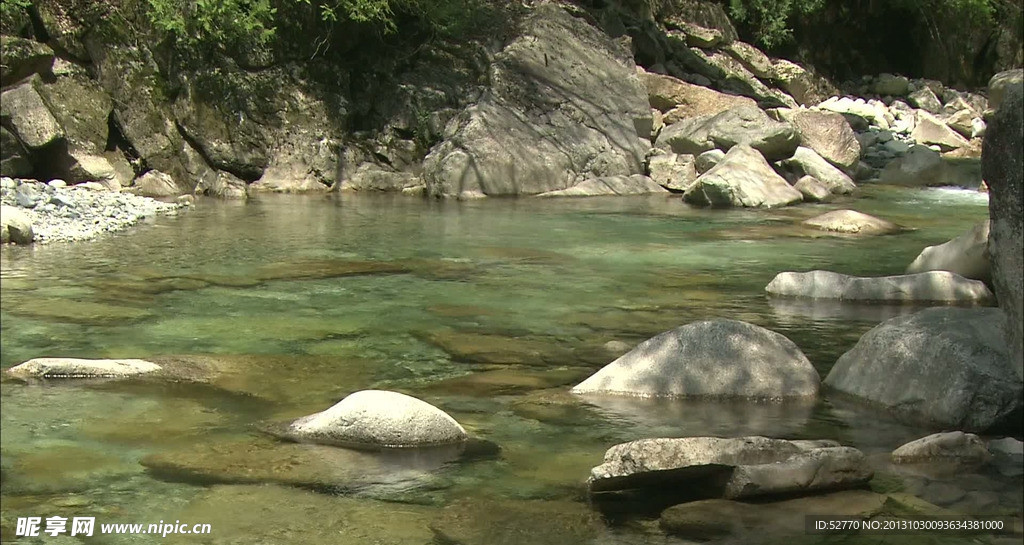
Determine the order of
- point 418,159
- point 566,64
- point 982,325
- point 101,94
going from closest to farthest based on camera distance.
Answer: point 982,325
point 101,94
point 418,159
point 566,64

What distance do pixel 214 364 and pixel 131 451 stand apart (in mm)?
1300

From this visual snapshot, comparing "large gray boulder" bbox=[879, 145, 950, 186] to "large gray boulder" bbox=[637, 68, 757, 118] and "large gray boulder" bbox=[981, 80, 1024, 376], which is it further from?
"large gray boulder" bbox=[981, 80, 1024, 376]

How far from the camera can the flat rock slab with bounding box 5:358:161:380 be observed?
4.34 metres

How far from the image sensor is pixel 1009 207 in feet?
9.61

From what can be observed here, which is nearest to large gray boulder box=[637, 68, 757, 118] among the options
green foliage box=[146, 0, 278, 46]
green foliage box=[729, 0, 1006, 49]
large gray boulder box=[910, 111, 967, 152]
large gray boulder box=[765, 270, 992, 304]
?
large gray boulder box=[910, 111, 967, 152]

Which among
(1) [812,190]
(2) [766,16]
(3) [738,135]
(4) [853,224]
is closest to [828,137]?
(3) [738,135]

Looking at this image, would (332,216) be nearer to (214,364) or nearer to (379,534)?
(214,364)

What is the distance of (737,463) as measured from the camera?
355cm

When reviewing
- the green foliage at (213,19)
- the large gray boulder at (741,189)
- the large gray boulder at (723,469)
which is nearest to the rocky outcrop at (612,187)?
the large gray boulder at (741,189)

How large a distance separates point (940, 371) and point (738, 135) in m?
10.8

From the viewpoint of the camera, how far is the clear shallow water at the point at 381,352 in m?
3.43

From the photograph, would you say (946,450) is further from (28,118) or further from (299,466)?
(28,118)

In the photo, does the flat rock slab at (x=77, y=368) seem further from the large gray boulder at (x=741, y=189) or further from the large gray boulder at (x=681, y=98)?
the large gray boulder at (x=681, y=98)

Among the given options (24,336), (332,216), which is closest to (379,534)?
(24,336)
